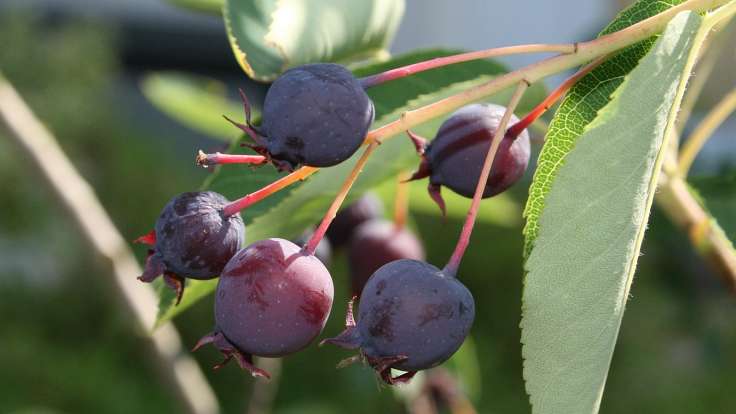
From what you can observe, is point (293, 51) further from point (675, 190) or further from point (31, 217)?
point (31, 217)

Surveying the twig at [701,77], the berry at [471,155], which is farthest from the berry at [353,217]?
the berry at [471,155]

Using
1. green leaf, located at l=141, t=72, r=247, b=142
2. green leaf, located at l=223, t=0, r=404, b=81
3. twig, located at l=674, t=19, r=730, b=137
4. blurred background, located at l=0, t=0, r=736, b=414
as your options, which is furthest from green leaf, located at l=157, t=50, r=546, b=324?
blurred background, located at l=0, t=0, r=736, b=414

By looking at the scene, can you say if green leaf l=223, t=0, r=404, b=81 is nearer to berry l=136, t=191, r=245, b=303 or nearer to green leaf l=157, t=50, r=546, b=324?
green leaf l=157, t=50, r=546, b=324

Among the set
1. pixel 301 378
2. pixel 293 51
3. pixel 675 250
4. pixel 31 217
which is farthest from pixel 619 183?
pixel 31 217

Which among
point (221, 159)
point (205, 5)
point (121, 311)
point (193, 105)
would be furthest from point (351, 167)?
point (121, 311)

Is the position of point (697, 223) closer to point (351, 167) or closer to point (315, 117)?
point (351, 167)

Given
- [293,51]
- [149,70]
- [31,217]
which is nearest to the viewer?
[293,51]

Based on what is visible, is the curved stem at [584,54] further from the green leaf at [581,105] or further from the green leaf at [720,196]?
the green leaf at [720,196]
